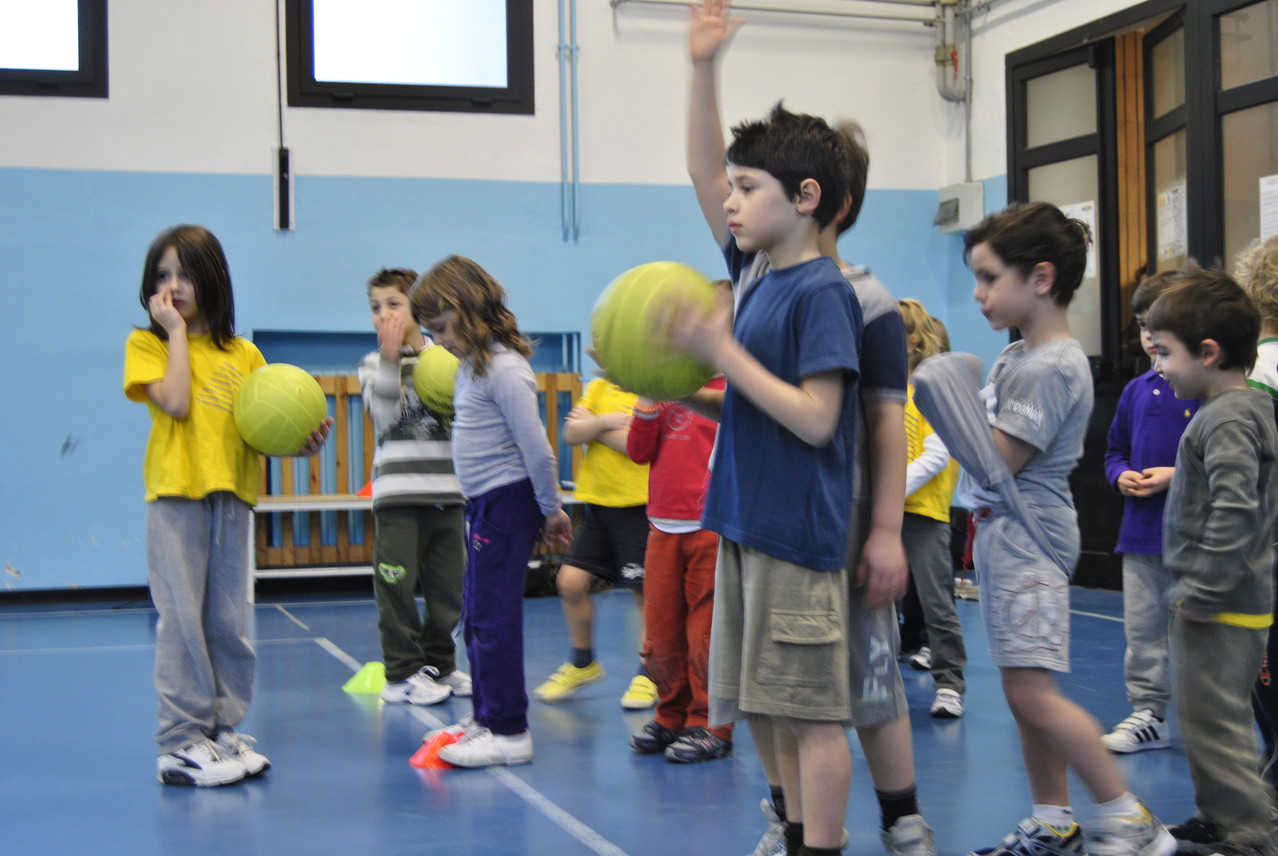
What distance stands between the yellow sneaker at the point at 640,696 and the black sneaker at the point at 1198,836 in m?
1.85

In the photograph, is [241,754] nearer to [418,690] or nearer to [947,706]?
[418,690]

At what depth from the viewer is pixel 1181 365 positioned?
2.51 m

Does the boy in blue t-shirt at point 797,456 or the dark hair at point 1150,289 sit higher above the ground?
the dark hair at point 1150,289

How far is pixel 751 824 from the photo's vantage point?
2730 millimetres

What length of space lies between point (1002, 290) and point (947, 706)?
6.11 feet

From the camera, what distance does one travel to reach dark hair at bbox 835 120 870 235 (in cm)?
215

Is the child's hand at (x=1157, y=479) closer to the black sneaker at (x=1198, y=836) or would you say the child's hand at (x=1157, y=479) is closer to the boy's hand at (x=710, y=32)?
the black sneaker at (x=1198, y=836)

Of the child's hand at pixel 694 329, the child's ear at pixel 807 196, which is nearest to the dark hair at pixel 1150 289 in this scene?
the child's ear at pixel 807 196

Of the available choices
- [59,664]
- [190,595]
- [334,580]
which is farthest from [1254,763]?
[334,580]

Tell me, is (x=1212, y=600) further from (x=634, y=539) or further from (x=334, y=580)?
(x=334, y=580)

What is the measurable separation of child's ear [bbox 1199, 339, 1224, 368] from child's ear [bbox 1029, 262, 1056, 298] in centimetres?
36

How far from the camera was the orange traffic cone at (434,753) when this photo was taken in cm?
330

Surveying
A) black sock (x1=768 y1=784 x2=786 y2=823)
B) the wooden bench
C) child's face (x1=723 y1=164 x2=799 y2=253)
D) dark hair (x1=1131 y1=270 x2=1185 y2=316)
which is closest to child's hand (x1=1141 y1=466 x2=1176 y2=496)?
dark hair (x1=1131 y1=270 x2=1185 y2=316)

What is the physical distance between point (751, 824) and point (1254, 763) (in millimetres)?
1074
